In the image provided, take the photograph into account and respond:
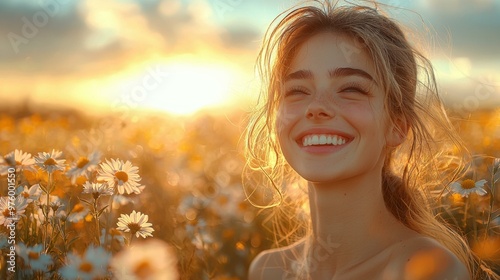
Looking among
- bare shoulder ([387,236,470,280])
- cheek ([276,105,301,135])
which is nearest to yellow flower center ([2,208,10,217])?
cheek ([276,105,301,135])

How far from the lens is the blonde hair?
8.81ft

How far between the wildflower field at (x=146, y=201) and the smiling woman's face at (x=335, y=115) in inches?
20.4

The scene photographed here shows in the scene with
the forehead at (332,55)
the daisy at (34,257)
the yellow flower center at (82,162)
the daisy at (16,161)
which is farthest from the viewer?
the yellow flower center at (82,162)

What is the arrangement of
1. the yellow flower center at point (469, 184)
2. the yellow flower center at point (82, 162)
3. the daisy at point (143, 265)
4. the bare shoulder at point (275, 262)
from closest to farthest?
1. the daisy at point (143, 265)
2. the yellow flower center at point (82, 162)
3. the bare shoulder at point (275, 262)
4. the yellow flower center at point (469, 184)

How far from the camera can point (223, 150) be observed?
597 centimetres

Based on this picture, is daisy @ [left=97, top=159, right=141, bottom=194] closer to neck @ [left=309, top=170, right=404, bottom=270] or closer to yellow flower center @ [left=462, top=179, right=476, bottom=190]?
neck @ [left=309, top=170, right=404, bottom=270]

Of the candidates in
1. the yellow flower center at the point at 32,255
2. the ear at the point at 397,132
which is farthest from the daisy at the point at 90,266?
the ear at the point at 397,132

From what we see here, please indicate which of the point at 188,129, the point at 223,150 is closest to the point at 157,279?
the point at 223,150

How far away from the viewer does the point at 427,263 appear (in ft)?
7.96

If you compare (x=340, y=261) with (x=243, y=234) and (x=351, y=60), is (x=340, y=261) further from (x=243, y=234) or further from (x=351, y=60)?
(x=243, y=234)

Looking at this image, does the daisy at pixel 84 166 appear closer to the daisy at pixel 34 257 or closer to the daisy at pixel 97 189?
the daisy at pixel 97 189

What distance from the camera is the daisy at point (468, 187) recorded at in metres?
3.11

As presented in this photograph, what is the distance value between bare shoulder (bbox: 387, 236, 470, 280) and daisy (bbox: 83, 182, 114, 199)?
929mm

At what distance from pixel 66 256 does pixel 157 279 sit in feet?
1.24
